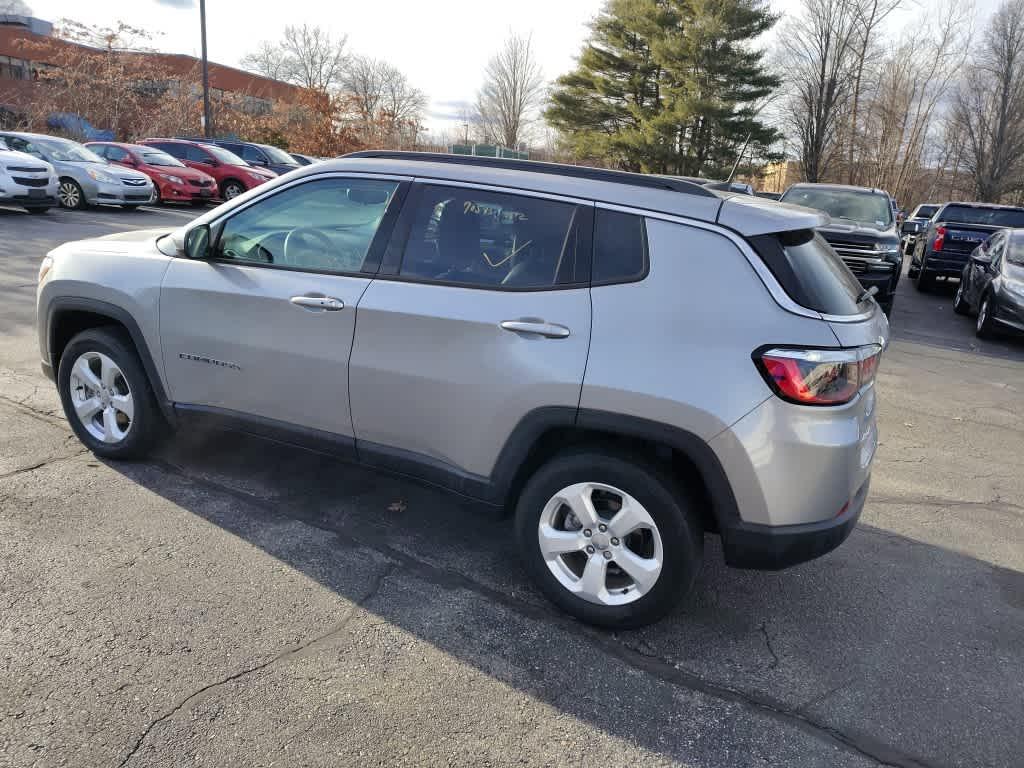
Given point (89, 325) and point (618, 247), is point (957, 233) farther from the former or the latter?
point (89, 325)

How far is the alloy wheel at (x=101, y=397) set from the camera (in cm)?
421

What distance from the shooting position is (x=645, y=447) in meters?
3.02

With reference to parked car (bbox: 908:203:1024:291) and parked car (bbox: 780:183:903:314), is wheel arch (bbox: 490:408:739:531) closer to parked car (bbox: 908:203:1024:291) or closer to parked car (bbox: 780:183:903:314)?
parked car (bbox: 780:183:903:314)

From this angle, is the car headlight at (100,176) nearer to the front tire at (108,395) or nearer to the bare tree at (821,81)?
the front tire at (108,395)

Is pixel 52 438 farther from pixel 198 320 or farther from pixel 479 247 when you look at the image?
pixel 479 247

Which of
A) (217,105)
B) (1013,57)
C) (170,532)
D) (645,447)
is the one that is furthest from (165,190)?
(1013,57)

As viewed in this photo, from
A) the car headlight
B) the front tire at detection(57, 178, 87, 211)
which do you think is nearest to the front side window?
the car headlight

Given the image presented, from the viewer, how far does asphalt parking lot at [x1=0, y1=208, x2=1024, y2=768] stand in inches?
97.3

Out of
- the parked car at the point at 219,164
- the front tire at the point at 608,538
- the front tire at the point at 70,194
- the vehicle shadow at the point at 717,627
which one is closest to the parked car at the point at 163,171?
the parked car at the point at 219,164

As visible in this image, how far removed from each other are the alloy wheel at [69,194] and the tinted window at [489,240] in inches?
631

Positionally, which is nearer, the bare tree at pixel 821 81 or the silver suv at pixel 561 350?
the silver suv at pixel 561 350

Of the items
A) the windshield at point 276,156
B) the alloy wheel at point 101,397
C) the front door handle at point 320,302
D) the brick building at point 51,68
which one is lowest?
the alloy wheel at point 101,397

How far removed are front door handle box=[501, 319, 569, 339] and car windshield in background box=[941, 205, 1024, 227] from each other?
14922 mm

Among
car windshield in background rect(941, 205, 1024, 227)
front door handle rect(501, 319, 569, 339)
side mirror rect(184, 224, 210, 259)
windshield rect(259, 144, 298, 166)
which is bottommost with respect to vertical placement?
front door handle rect(501, 319, 569, 339)
